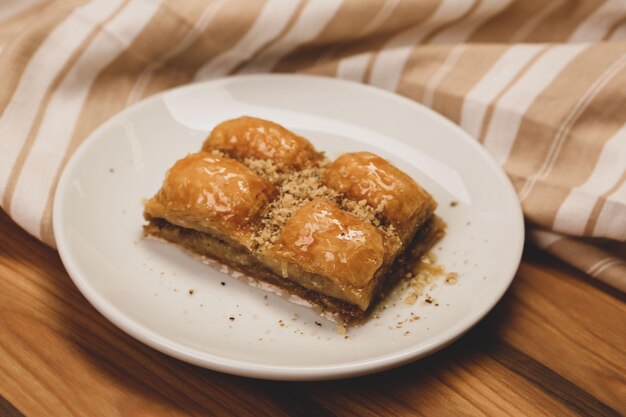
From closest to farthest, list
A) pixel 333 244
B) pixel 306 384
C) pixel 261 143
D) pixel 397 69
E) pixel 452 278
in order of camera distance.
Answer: pixel 306 384
pixel 333 244
pixel 452 278
pixel 261 143
pixel 397 69

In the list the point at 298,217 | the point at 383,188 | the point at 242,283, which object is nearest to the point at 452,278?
the point at 383,188

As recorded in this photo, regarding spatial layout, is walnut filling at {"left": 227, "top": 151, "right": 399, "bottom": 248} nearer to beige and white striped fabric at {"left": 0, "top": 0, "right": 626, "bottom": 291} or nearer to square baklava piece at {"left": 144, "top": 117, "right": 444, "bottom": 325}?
square baklava piece at {"left": 144, "top": 117, "right": 444, "bottom": 325}

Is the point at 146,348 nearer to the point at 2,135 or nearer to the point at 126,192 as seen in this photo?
the point at 126,192

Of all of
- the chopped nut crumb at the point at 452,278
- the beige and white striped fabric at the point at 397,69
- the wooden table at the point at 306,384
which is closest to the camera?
the wooden table at the point at 306,384

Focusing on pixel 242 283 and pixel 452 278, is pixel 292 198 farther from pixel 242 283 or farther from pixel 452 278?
pixel 452 278

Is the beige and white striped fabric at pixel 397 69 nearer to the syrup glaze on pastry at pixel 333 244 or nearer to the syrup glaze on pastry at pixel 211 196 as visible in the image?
the syrup glaze on pastry at pixel 211 196

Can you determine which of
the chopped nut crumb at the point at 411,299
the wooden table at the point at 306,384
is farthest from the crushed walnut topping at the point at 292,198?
the wooden table at the point at 306,384

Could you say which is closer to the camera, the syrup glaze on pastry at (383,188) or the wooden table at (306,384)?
the wooden table at (306,384)
